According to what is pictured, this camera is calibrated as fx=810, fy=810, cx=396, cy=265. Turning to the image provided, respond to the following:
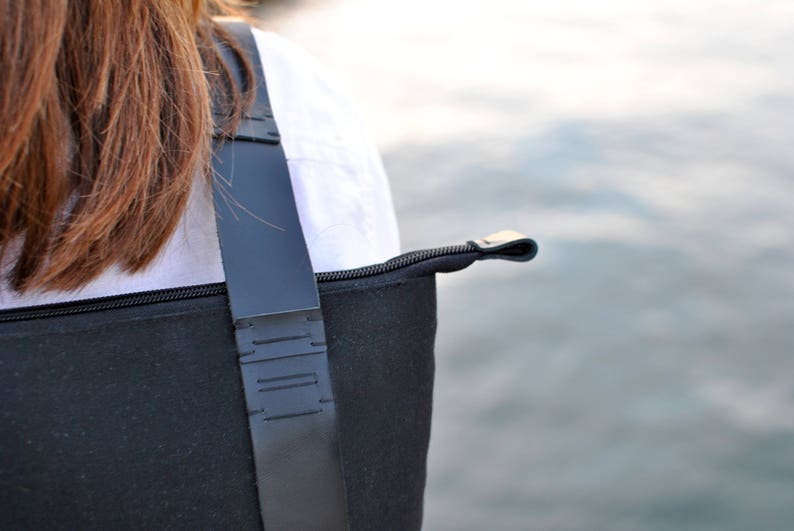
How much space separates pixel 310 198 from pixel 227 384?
7.6 inches

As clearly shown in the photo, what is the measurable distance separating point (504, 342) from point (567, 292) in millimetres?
253

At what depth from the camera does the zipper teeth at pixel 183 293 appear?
60 centimetres

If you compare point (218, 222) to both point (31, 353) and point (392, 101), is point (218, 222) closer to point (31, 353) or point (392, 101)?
point (31, 353)

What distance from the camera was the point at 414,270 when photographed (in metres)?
0.69

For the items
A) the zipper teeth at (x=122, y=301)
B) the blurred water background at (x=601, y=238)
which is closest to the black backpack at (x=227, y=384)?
the zipper teeth at (x=122, y=301)

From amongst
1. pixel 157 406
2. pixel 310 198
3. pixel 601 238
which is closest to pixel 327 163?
pixel 310 198

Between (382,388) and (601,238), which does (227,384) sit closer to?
(382,388)

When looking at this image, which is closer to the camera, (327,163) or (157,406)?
(157,406)

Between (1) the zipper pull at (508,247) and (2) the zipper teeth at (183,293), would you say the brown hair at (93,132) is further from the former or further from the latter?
(1) the zipper pull at (508,247)

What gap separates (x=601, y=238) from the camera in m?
2.51

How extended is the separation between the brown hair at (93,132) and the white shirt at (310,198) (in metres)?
0.03

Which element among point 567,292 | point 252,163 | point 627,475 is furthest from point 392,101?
point 252,163

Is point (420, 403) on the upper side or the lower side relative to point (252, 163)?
lower

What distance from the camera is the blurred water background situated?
208cm
